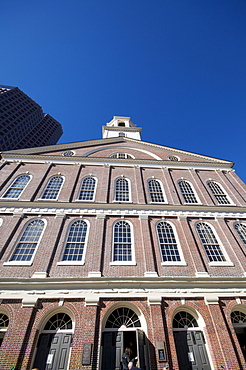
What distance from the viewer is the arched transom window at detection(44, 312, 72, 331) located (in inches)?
365

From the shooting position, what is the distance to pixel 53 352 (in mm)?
8570

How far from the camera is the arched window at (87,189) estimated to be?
49.6 feet

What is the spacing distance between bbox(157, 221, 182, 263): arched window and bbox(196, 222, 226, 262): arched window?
1.92 m

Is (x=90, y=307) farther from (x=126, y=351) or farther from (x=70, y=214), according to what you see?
(x=70, y=214)

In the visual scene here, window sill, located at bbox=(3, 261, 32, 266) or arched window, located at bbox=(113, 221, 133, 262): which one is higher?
arched window, located at bbox=(113, 221, 133, 262)

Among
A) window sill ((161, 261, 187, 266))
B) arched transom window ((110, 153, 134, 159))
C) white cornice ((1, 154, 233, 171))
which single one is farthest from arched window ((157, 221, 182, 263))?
arched transom window ((110, 153, 134, 159))

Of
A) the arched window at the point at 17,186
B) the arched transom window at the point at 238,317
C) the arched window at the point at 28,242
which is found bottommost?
the arched transom window at the point at 238,317

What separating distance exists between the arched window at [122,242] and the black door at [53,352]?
4347mm

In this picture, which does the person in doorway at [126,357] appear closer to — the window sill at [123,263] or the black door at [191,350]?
the black door at [191,350]

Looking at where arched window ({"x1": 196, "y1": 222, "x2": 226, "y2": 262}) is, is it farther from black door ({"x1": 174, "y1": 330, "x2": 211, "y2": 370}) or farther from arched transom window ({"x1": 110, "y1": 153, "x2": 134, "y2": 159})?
arched transom window ({"x1": 110, "y1": 153, "x2": 134, "y2": 159})

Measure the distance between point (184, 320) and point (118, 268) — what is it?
4179mm

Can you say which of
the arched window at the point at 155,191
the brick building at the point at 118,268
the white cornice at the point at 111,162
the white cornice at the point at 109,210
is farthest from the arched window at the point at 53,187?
the arched window at the point at 155,191

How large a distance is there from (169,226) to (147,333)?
6.42 m

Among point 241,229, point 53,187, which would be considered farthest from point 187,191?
point 53,187
